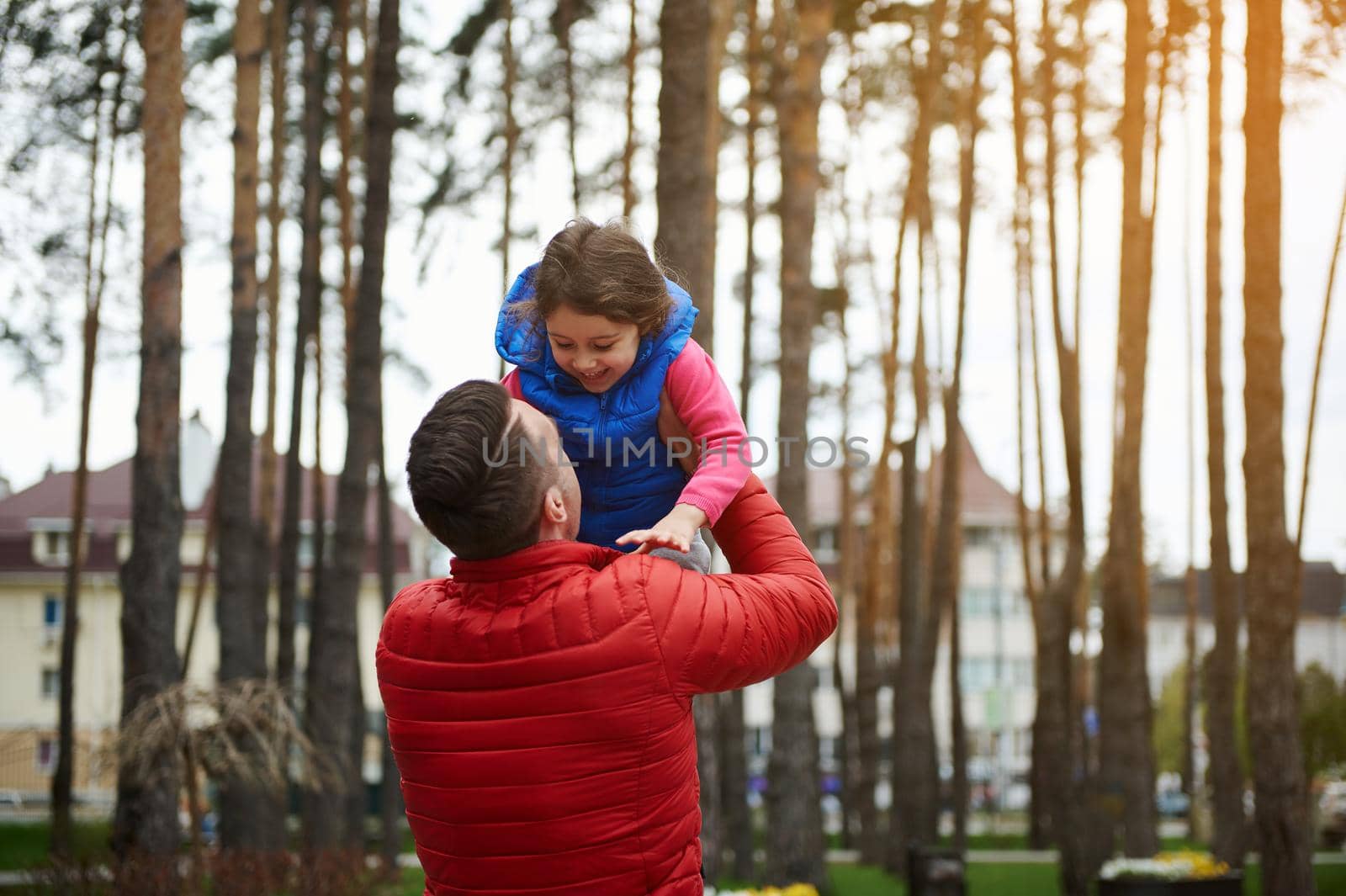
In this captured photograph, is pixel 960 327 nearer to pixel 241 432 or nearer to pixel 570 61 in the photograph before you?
pixel 570 61

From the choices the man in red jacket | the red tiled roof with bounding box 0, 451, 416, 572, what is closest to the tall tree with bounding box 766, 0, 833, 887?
the red tiled roof with bounding box 0, 451, 416, 572

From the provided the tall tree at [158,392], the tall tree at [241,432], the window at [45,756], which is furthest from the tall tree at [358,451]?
the window at [45,756]

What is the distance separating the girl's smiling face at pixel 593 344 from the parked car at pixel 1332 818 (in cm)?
2545

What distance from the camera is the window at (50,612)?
122 feet

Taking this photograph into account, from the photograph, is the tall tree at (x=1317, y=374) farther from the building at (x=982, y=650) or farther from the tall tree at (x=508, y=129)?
the building at (x=982, y=650)

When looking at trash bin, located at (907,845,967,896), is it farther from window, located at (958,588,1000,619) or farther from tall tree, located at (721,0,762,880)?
window, located at (958,588,1000,619)

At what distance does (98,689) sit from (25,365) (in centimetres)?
2591

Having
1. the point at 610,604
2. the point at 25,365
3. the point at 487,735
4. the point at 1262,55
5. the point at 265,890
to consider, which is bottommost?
the point at 265,890

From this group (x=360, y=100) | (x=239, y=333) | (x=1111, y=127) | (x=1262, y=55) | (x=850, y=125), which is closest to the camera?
(x=1262, y=55)

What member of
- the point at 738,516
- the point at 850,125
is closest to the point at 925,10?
the point at 850,125

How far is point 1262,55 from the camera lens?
29.6 ft

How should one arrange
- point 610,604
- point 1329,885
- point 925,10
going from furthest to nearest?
point 925,10 → point 1329,885 → point 610,604

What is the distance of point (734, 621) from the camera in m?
1.88

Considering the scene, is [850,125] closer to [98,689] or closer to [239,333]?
[239,333]
